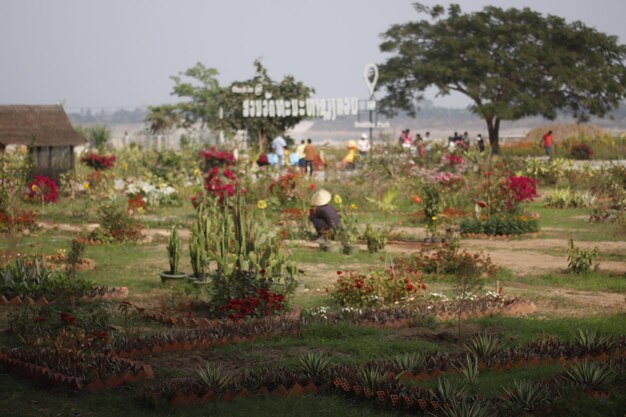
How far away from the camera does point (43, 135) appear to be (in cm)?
2502

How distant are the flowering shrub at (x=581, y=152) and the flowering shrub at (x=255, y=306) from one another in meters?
29.4

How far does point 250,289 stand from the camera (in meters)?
10.2

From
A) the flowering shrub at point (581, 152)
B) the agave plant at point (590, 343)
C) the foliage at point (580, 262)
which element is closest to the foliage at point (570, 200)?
the foliage at point (580, 262)

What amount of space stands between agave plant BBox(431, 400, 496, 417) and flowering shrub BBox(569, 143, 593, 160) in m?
32.5

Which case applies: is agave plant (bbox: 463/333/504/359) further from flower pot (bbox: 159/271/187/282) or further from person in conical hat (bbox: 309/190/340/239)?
person in conical hat (bbox: 309/190/340/239)

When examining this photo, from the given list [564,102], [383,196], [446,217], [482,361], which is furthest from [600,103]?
[482,361]

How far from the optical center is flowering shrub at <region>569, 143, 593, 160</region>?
3712cm

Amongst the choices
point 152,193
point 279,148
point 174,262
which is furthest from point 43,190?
point 279,148

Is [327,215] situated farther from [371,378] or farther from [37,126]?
[37,126]

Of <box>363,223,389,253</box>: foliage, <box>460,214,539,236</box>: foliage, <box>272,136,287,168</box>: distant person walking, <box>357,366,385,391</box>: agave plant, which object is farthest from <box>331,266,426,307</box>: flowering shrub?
<box>272,136,287,168</box>: distant person walking

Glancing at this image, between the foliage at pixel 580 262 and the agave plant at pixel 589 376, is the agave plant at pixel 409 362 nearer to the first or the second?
the agave plant at pixel 589 376

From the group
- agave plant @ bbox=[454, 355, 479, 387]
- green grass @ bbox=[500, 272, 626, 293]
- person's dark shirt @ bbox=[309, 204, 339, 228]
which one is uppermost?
person's dark shirt @ bbox=[309, 204, 339, 228]

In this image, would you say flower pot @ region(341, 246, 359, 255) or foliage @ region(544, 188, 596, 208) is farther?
foliage @ region(544, 188, 596, 208)

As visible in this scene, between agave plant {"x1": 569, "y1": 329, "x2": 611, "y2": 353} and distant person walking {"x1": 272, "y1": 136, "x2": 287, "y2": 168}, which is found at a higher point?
distant person walking {"x1": 272, "y1": 136, "x2": 287, "y2": 168}
